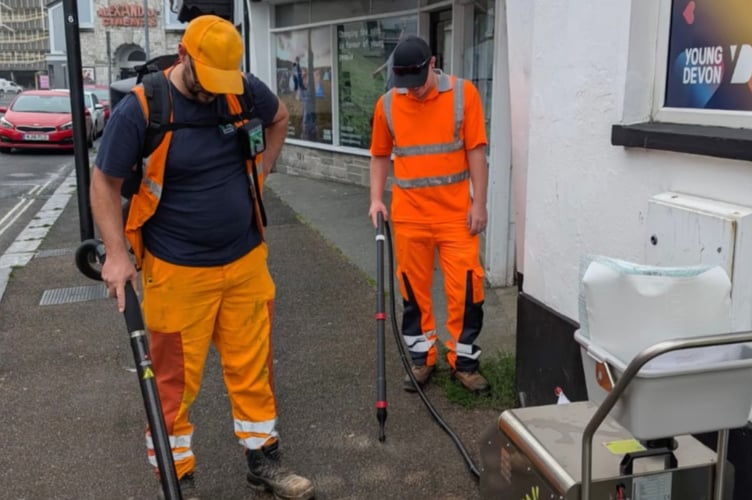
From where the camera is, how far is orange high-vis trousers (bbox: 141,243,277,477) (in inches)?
125

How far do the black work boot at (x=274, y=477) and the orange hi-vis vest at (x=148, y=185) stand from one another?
1.02 meters

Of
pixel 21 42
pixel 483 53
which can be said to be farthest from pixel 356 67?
pixel 21 42

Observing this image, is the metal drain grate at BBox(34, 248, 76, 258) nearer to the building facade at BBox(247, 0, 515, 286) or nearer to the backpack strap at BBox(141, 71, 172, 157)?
the building facade at BBox(247, 0, 515, 286)

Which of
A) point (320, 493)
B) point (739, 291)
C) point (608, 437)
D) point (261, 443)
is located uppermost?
point (739, 291)

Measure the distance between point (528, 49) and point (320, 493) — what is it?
8.02 feet

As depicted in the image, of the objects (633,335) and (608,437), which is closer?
(633,335)

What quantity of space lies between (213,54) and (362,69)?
882cm

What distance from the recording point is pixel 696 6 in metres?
2.91

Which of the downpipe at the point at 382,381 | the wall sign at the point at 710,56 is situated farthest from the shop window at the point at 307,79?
the wall sign at the point at 710,56

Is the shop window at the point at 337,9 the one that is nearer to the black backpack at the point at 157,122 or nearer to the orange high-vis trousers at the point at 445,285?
the orange high-vis trousers at the point at 445,285

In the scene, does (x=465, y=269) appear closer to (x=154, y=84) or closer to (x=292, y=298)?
(x=154, y=84)

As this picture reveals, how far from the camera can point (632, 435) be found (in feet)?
7.00

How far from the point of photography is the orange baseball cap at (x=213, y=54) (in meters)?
2.91

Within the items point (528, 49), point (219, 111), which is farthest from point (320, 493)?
point (528, 49)
